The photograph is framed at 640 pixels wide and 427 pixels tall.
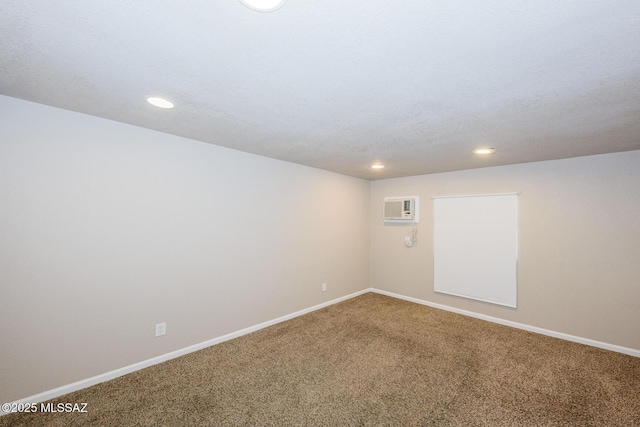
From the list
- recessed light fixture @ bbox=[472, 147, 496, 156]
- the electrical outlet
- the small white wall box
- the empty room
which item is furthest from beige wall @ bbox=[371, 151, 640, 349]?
the electrical outlet

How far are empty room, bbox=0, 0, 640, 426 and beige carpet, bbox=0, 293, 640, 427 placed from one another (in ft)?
0.08

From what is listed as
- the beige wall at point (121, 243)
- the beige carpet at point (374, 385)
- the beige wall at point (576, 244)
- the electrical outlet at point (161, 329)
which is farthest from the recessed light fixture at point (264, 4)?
the beige wall at point (576, 244)

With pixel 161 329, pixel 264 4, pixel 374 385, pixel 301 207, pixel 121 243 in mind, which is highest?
pixel 264 4

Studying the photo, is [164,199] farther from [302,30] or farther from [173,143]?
[302,30]

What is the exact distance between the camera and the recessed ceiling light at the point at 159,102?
1.87 m

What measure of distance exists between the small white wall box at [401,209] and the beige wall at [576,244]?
29.2 inches

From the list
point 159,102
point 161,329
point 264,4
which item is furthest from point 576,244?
point 161,329

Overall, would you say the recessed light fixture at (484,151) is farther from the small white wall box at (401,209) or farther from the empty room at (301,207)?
the small white wall box at (401,209)

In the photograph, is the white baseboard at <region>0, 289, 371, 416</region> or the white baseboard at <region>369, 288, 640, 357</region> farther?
the white baseboard at <region>369, 288, 640, 357</region>

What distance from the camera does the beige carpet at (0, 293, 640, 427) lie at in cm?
194

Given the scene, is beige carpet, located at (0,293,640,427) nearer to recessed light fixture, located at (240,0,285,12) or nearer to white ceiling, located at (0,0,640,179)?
white ceiling, located at (0,0,640,179)

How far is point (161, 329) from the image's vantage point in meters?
2.64

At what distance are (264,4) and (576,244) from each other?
13.7ft

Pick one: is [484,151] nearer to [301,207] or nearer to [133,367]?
[301,207]
